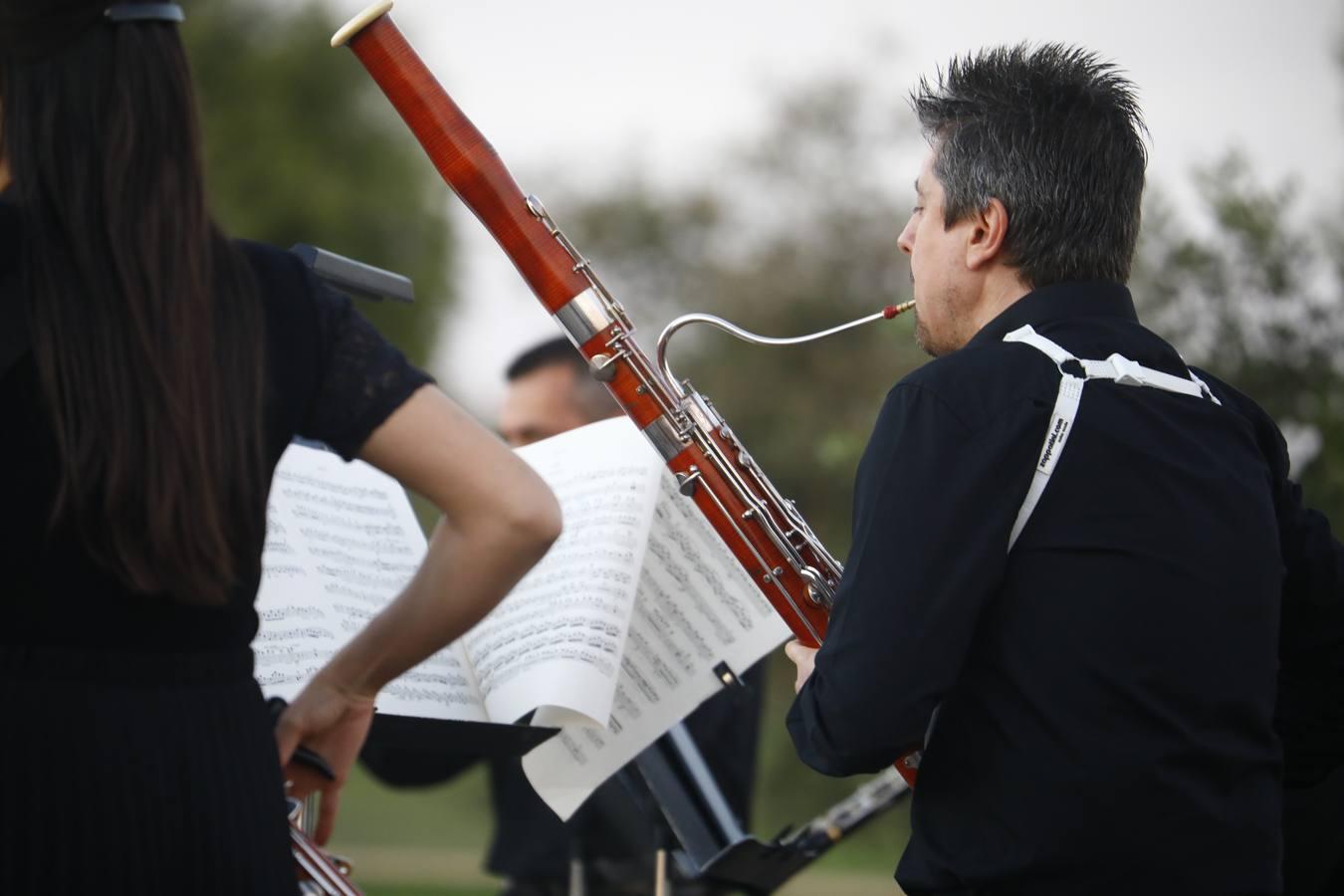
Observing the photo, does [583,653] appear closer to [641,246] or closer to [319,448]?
[319,448]

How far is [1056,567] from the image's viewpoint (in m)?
1.83

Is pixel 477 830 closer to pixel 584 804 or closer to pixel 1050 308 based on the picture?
pixel 584 804

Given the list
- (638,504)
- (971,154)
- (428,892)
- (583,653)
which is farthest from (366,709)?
(428,892)

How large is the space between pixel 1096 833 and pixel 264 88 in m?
25.3

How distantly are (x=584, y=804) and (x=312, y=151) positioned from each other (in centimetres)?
2287

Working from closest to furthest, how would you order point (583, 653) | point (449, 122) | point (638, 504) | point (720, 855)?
point (449, 122) → point (583, 653) → point (638, 504) → point (720, 855)

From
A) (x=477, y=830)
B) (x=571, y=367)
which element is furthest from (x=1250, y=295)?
(x=477, y=830)

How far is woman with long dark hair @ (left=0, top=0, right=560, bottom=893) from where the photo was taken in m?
1.36

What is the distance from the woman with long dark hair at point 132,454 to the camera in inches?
53.4

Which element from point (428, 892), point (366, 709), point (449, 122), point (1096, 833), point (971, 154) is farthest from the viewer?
point (428, 892)

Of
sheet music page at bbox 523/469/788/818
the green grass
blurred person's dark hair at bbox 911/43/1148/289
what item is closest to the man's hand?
sheet music page at bbox 523/469/788/818

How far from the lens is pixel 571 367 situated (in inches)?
179

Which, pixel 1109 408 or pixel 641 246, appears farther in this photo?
pixel 641 246

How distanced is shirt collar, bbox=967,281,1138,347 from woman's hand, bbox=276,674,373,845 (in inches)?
37.4
